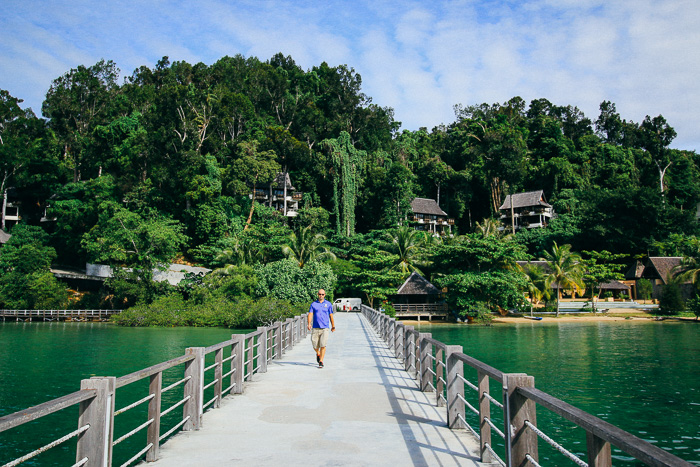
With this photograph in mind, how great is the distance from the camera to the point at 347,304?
47500 millimetres

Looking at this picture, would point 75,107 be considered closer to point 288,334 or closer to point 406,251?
point 406,251

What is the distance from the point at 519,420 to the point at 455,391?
2.39m

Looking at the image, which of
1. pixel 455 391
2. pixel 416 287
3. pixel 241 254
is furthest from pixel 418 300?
pixel 455 391

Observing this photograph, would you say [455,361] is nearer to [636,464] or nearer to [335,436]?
[335,436]

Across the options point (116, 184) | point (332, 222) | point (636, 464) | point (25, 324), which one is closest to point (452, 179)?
point (332, 222)

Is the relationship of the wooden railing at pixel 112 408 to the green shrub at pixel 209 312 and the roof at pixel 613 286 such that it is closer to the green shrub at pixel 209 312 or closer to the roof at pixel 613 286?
the green shrub at pixel 209 312

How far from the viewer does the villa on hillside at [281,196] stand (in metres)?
60.2

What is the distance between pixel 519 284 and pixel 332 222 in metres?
25.2

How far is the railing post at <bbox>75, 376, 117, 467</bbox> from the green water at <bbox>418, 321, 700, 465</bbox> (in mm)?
8543

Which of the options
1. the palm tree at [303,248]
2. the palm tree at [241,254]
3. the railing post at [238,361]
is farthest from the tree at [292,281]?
the railing post at [238,361]

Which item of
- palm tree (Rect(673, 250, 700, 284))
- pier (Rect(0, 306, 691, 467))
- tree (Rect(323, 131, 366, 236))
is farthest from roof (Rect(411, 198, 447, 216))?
pier (Rect(0, 306, 691, 467))

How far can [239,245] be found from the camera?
155ft

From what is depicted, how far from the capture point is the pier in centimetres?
377

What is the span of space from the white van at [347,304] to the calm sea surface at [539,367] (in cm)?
1010
